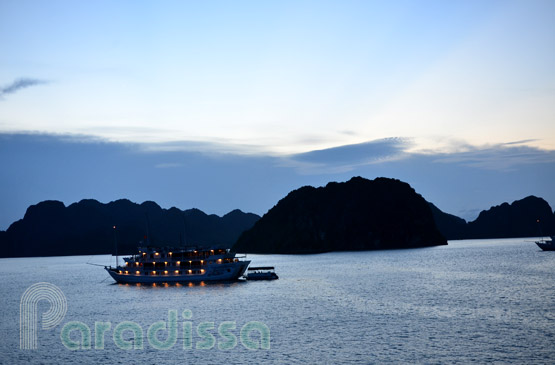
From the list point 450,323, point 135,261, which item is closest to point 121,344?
point 450,323

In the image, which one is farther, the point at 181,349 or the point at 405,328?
the point at 405,328

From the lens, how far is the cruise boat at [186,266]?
11606cm

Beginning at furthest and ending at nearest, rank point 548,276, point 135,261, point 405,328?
1. point 135,261
2. point 548,276
3. point 405,328

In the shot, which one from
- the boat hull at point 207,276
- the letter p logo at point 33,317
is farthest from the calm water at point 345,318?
the boat hull at point 207,276

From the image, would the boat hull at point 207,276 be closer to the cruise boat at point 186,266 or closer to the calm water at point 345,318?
the cruise boat at point 186,266

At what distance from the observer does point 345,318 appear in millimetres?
64062

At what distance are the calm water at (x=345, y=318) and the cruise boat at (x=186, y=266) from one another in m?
6.26

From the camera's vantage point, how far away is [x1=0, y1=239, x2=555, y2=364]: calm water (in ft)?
150

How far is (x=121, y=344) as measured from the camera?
52.9 metres

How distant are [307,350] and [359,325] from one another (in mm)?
12958

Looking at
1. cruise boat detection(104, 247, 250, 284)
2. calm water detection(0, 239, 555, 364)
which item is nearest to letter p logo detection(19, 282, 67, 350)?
calm water detection(0, 239, 555, 364)

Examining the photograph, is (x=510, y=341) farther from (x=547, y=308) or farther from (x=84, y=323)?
(x=84, y=323)

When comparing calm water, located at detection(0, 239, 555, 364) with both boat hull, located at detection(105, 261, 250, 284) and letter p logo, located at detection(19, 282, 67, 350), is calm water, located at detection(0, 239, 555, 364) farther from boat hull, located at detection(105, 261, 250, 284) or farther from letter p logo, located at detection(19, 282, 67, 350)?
boat hull, located at detection(105, 261, 250, 284)

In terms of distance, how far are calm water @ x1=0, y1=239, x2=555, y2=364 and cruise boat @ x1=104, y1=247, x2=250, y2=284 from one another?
20.5 ft
